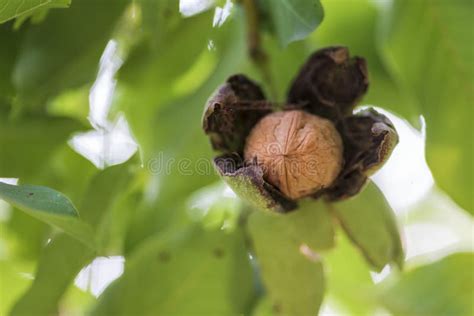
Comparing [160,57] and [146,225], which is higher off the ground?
[160,57]

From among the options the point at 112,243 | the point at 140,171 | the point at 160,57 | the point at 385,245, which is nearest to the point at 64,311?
the point at 112,243

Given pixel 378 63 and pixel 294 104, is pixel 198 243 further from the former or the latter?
pixel 378 63

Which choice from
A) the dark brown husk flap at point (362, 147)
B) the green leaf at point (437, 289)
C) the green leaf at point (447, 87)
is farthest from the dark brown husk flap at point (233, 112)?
the green leaf at point (437, 289)

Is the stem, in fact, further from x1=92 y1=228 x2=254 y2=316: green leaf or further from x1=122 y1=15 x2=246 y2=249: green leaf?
x1=92 y1=228 x2=254 y2=316: green leaf

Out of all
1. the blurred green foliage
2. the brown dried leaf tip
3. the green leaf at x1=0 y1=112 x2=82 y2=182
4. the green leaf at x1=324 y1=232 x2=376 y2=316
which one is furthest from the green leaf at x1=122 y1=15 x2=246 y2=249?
the green leaf at x1=324 y1=232 x2=376 y2=316

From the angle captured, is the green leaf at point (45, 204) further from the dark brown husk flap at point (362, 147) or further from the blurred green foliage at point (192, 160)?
the dark brown husk flap at point (362, 147)
